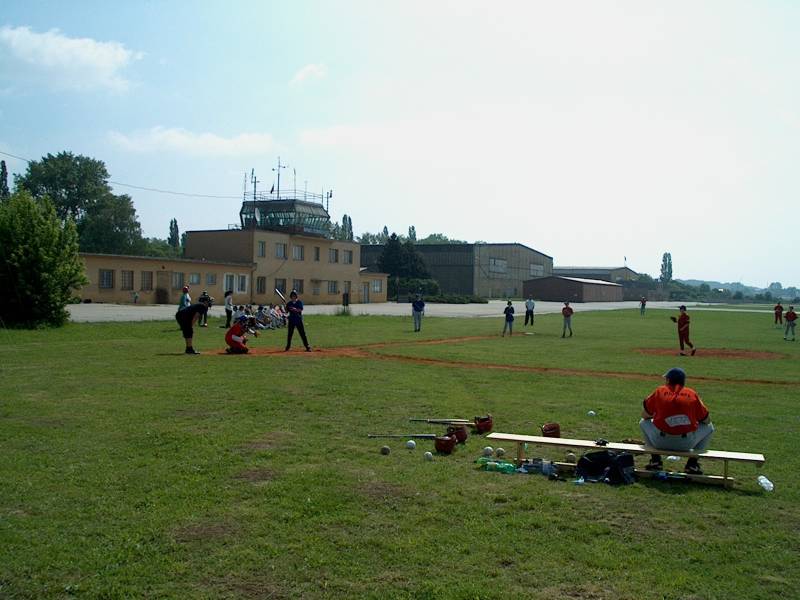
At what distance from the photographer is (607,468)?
321 inches

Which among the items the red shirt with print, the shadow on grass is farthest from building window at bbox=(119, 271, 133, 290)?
the shadow on grass

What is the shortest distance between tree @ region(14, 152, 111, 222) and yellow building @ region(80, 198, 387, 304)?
3100cm

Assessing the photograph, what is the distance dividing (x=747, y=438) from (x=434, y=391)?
5858mm

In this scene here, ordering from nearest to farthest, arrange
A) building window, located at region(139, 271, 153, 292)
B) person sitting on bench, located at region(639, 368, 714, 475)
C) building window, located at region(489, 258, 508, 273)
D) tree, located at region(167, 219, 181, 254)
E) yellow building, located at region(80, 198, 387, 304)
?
1. person sitting on bench, located at region(639, 368, 714, 475)
2. yellow building, located at region(80, 198, 387, 304)
3. building window, located at region(139, 271, 153, 292)
4. building window, located at region(489, 258, 508, 273)
5. tree, located at region(167, 219, 181, 254)

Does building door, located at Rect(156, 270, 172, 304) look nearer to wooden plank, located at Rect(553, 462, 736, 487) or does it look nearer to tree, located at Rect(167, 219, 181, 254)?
wooden plank, located at Rect(553, 462, 736, 487)

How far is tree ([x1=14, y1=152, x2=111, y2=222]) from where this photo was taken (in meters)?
94.8

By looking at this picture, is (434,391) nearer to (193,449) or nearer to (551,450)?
(551,450)

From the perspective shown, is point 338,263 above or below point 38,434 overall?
above

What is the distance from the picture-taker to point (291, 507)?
6961 mm

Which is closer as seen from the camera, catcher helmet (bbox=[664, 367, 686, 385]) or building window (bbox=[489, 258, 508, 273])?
catcher helmet (bbox=[664, 367, 686, 385])

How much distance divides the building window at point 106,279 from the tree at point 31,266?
2225cm

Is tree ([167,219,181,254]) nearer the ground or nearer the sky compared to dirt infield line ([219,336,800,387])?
nearer the sky

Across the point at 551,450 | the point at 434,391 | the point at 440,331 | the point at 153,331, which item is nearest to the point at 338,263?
the point at 440,331

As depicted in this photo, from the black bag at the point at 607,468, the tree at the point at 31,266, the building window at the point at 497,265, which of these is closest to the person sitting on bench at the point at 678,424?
the black bag at the point at 607,468
